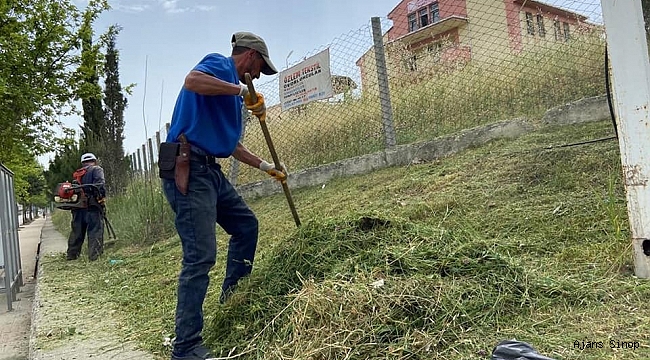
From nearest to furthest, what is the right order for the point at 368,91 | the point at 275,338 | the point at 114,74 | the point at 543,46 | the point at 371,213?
the point at 275,338 < the point at 371,213 < the point at 543,46 < the point at 368,91 < the point at 114,74

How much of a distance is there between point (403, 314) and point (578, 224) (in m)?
1.74

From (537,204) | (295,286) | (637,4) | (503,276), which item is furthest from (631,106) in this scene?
(295,286)

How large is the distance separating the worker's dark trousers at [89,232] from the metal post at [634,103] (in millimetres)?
7285

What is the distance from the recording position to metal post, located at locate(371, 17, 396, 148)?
6.92 m

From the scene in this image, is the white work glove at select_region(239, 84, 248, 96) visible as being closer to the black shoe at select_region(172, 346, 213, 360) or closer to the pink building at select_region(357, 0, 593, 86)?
the black shoe at select_region(172, 346, 213, 360)

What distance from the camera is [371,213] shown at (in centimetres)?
316

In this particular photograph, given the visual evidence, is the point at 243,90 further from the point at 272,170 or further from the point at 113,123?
the point at 113,123

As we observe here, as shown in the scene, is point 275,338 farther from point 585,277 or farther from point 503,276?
point 585,277

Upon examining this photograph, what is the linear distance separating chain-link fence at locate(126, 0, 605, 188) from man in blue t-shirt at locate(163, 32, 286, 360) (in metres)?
3.92

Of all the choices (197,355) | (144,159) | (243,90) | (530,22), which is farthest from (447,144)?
(144,159)

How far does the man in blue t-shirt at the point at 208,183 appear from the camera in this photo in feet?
9.12

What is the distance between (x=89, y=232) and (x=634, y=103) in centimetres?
748

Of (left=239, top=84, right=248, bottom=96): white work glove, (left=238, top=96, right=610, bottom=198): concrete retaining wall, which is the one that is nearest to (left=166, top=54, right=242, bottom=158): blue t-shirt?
(left=239, top=84, right=248, bottom=96): white work glove

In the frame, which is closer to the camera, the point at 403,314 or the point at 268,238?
the point at 403,314
